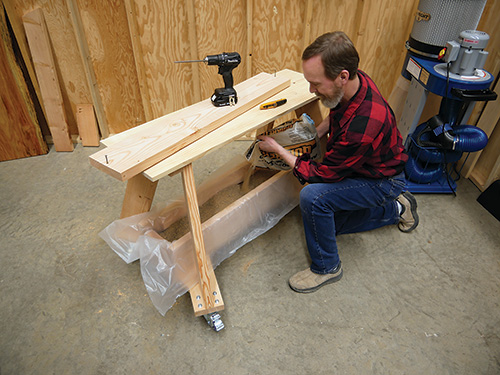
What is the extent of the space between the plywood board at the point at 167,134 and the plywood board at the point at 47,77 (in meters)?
1.50

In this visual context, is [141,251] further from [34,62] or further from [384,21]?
[384,21]

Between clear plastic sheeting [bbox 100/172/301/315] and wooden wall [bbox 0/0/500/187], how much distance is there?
121 cm

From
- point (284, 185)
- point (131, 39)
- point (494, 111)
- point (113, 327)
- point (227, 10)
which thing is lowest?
point (113, 327)

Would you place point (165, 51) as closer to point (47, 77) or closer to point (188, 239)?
point (47, 77)

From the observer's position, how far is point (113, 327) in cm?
187

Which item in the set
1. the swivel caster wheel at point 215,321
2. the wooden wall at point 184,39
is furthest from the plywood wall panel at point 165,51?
the swivel caster wheel at point 215,321

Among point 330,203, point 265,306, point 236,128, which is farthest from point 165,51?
point 265,306

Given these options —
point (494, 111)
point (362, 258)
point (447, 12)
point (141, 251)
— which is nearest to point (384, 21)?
point (447, 12)

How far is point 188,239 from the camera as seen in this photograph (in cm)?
188

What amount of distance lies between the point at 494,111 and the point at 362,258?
1.44 m

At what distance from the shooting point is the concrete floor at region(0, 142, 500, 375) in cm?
174

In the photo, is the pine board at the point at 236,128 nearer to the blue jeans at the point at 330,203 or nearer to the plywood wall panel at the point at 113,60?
the blue jeans at the point at 330,203

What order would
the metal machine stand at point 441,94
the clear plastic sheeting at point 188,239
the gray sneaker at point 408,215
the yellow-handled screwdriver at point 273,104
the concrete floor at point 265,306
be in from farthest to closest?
1. the gray sneaker at point 408,215
2. the metal machine stand at point 441,94
3. the yellow-handled screwdriver at point 273,104
4. the clear plastic sheeting at point 188,239
5. the concrete floor at point 265,306

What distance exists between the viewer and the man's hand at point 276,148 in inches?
75.1
